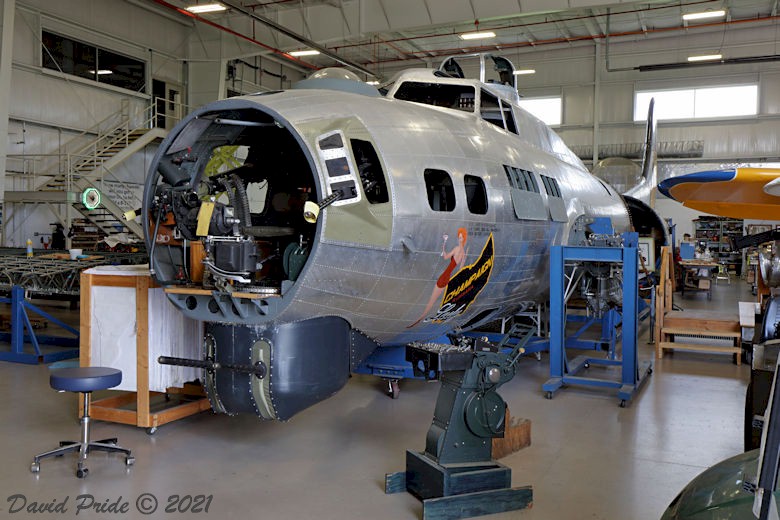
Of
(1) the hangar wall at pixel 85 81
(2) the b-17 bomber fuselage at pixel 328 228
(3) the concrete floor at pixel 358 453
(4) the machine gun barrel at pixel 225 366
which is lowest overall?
(3) the concrete floor at pixel 358 453

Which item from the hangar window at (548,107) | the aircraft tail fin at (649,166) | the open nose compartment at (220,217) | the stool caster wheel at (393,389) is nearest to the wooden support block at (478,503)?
the open nose compartment at (220,217)

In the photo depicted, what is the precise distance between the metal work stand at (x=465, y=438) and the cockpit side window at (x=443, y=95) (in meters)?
3.42

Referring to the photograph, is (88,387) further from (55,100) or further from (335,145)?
(55,100)

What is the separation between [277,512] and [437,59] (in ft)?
90.6

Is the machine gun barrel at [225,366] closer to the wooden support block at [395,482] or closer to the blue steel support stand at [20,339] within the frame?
the wooden support block at [395,482]

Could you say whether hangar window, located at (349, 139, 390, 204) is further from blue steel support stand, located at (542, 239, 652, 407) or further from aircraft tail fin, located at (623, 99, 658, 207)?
aircraft tail fin, located at (623, 99, 658, 207)

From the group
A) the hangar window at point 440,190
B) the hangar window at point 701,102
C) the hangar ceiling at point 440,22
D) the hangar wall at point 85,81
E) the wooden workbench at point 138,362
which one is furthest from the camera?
the hangar window at point 701,102

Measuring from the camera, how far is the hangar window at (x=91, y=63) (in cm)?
2036

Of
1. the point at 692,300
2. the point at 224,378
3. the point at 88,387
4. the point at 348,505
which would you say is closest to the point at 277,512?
the point at 348,505

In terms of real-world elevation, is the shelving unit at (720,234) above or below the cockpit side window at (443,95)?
below

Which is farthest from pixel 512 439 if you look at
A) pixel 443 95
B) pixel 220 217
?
pixel 443 95

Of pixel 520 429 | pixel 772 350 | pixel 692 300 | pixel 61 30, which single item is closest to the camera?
pixel 772 350

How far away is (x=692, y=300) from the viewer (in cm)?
1861

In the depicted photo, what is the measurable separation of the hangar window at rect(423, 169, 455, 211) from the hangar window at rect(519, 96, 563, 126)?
25.4m
